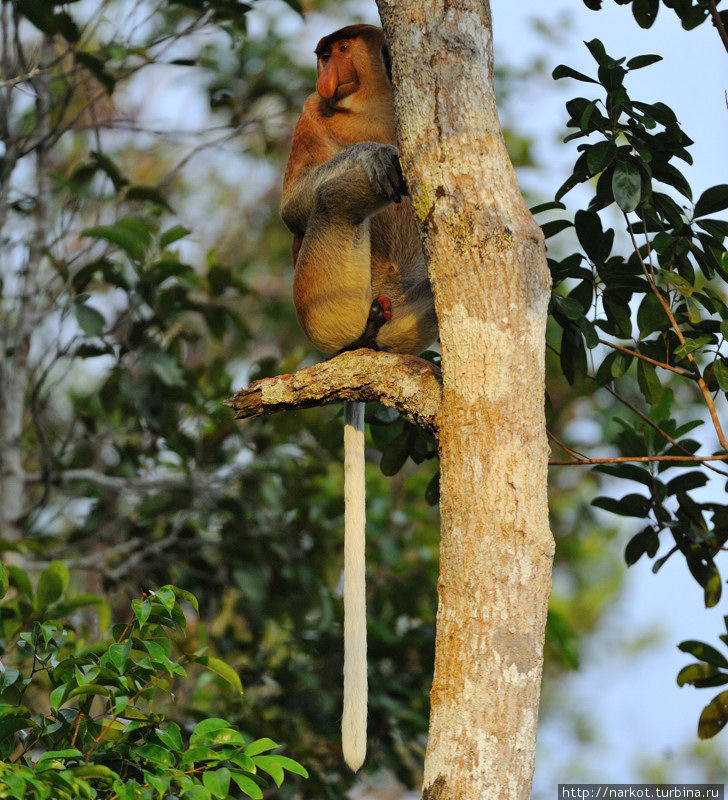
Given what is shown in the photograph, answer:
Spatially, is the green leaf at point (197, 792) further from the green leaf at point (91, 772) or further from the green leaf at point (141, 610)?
the green leaf at point (141, 610)

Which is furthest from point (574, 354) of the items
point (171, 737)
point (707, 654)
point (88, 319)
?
point (88, 319)

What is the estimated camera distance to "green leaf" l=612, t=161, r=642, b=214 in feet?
6.62

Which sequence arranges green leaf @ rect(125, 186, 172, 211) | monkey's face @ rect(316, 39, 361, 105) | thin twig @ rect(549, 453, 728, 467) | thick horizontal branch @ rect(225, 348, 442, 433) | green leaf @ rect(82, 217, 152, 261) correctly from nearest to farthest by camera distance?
thick horizontal branch @ rect(225, 348, 442, 433)
thin twig @ rect(549, 453, 728, 467)
monkey's face @ rect(316, 39, 361, 105)
green leaf @ rect(82, 217, 152, 261)
green leaf @ rect(125, 186, 172, 211)

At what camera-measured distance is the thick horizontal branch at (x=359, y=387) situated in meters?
1.84

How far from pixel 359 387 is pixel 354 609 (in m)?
0.48

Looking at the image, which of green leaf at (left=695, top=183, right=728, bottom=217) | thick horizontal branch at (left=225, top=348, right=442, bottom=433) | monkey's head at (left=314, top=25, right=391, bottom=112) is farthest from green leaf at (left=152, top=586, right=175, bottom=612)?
monkey's head at (left=314, top=25, right=391, bottom=112)

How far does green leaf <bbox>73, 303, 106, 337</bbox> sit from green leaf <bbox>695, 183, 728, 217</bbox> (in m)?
2.24

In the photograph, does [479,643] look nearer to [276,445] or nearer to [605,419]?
[605,419]

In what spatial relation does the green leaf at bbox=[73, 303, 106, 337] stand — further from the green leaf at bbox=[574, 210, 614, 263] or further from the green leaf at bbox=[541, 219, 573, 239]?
the green leaf at bbox=[574, 210, 614, 263]

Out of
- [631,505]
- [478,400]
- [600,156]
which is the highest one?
[600,156]

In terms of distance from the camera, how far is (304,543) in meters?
4.08

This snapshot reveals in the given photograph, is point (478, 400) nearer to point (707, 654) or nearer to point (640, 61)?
point (640, 61)

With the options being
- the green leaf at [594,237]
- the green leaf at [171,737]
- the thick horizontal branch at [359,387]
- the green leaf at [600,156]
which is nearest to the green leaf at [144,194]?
the thick horizontal branch at [359,387]

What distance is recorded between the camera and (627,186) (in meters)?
2.04
